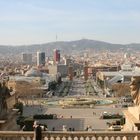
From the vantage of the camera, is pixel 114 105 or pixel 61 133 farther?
pixel 114 105

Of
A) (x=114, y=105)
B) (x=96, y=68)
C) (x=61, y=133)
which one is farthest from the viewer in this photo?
(x=96, y=68)

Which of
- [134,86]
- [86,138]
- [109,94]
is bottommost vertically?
[109,94]

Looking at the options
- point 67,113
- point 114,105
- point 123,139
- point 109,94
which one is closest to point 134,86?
point 123,139

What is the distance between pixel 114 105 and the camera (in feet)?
215

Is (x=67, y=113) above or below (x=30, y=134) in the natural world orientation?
below

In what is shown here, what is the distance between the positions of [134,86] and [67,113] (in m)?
43.9

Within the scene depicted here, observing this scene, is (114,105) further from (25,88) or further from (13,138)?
(13,138)

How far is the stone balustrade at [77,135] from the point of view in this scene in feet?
32.2

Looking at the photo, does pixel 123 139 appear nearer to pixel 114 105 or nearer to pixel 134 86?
pixel 134 86

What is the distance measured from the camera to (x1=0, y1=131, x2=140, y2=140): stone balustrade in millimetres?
9803

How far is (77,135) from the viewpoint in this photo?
32.1 ft

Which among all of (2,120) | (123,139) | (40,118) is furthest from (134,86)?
(40,118)

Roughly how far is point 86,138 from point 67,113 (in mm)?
46187

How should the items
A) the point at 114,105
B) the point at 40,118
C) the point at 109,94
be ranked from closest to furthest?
1. the point at 40,118
2. the point at 114,105
3. the point at 109,94
